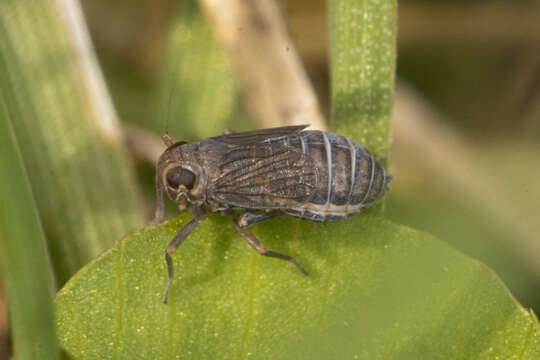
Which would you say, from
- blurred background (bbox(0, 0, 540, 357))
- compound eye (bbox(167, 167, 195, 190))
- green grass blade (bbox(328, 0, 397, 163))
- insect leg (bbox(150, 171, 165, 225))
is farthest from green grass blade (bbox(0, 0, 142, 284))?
green grass blade (bbox(328, 0, 397, 163))

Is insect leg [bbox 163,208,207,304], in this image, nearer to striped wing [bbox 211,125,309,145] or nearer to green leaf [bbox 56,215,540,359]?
green leaf [bbox 56,215,540,359]

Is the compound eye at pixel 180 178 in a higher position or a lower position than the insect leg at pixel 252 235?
higher

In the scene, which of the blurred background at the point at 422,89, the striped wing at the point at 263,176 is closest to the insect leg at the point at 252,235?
the striped wing at the point at 263,176

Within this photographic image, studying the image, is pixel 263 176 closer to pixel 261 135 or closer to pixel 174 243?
pixel 261 135

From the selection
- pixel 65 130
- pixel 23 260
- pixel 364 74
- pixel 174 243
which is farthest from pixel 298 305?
pixel 65 130

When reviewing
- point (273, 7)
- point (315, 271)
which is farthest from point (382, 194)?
point (273, 7)

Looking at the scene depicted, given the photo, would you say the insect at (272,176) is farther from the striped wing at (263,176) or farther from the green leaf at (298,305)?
the green leaf at (298,305)
